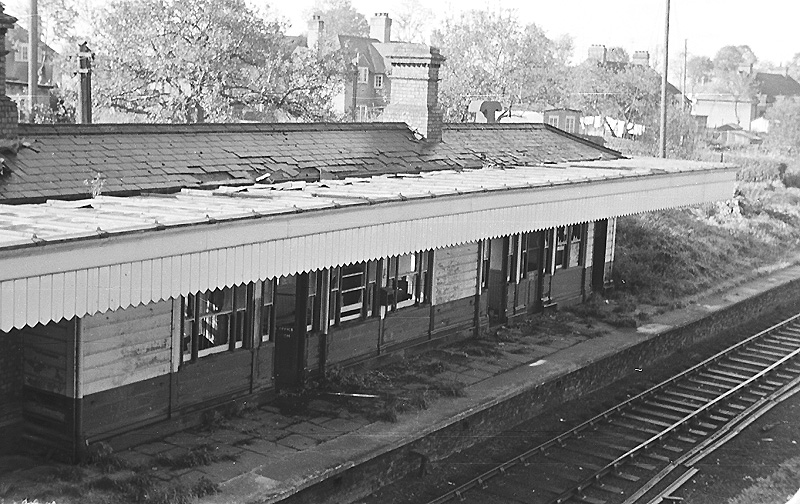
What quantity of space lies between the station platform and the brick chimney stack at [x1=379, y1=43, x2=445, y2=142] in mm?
4558

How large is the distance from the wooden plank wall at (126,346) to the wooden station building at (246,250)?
0.06 feet

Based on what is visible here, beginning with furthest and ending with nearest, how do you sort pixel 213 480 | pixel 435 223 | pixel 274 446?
1. pixel 435 223
2. pixel 274 446
3. pixel 213 480

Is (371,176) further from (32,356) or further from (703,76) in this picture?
(703,76)

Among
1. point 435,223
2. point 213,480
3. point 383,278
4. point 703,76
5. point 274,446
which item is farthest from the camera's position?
point 703,76

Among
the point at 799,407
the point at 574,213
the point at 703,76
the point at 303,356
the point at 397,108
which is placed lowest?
the point at 799,407

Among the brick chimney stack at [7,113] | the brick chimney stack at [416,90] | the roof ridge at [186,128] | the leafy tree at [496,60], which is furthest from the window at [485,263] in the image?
the leafy tree at [496,60]

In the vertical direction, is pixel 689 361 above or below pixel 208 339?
below

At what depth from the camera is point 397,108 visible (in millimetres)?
19344

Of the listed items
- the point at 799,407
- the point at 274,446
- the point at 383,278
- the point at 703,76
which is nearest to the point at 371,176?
the point at 383,278

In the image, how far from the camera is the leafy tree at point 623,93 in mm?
58375

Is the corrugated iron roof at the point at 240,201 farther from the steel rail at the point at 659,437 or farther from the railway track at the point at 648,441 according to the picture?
the steel rail at the point at 659,437

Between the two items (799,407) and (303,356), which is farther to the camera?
(799,407)

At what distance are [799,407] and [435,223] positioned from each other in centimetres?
733

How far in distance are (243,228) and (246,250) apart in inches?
9.2
